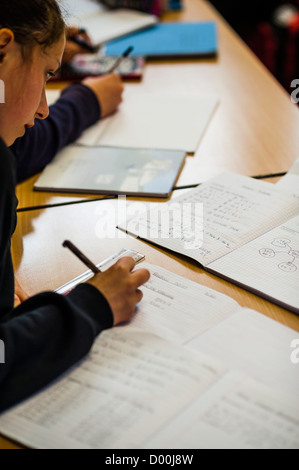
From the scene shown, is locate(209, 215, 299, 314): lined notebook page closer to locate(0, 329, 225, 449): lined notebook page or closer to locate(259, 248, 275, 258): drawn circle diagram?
locate(259, 248, 275, 258): drawn circle diagram

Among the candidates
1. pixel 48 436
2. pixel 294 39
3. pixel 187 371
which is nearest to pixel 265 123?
pixel 187 371

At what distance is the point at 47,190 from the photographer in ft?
3.50

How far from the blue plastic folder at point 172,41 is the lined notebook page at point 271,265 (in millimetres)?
1012

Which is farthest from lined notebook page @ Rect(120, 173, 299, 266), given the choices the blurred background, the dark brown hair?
the blurred background

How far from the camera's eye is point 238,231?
0.87 metres

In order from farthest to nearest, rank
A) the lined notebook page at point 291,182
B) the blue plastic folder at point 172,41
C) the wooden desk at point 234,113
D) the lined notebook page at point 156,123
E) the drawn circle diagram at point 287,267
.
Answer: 1. the blue plastic folder at point 172,41
2. the lined notebook page at point 156,123
3. the wooden desk at point 234,113
4. the lined notebook page at point 291,182
5. the drawn circle diagram at point 287,267

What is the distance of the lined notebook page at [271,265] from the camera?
74 cm

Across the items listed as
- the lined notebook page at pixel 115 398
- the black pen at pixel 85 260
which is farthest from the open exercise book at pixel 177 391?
the black pen at pixel 85 260

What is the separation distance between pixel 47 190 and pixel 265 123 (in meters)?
0.55

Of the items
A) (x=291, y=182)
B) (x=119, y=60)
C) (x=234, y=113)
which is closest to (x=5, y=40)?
(x=291, y=182)

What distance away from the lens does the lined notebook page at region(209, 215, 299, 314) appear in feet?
2.42

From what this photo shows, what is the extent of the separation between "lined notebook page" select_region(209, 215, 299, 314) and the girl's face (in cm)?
35

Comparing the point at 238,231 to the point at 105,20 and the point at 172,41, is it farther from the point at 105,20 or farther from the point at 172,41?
the point at 105,20

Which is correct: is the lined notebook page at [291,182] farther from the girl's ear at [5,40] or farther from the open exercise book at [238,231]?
the girl's ear at [5,40]
